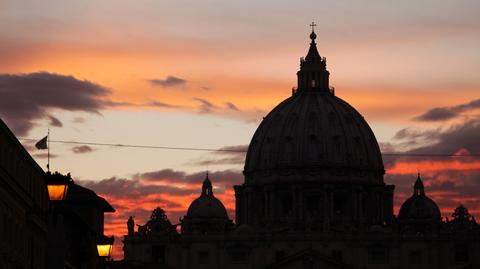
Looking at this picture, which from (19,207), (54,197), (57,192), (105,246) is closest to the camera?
(54,197)

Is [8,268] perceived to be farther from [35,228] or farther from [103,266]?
[103,266]

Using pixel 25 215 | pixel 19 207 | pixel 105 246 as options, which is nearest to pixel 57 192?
pixel 19 207

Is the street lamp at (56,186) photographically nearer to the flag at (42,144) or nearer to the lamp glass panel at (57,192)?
the lamp glass panel at (57,192)

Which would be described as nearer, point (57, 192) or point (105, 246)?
point (57, 192)

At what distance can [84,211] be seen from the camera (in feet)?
265

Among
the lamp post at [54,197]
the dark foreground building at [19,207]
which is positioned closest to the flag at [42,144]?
the dark foreground building at [19,207]

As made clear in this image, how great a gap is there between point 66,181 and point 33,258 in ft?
33.8

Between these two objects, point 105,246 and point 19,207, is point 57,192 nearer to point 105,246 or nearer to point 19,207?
point 19,207

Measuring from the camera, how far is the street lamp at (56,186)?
4481cm

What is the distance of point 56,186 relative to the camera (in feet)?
148

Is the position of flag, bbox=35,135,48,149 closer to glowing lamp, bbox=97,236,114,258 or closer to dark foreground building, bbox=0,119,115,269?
dark foreground building, bbox=0,119,115,269

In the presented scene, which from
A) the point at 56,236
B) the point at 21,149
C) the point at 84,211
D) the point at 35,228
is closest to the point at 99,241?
the point at 35,228

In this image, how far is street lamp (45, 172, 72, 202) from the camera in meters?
44.8

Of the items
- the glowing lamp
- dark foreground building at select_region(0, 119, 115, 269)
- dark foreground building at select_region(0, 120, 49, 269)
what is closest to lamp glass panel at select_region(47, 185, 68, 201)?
dark foreground building at select_region(0, 119, 115, 269)
